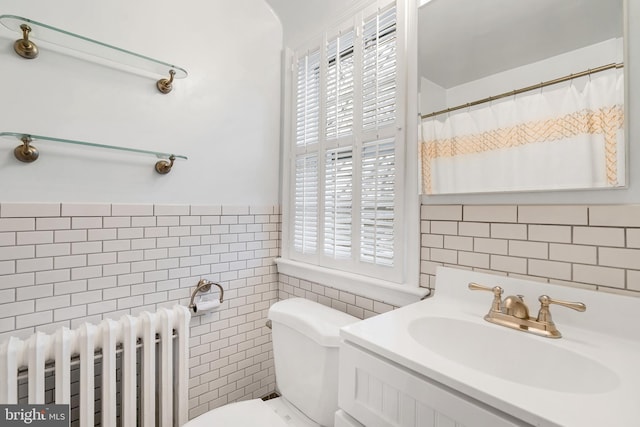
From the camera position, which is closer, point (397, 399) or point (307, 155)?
point (397, 399)

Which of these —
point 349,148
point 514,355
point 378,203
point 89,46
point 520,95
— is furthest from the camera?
point 349,148

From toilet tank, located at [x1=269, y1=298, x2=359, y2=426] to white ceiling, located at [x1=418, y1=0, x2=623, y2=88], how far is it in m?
1.04

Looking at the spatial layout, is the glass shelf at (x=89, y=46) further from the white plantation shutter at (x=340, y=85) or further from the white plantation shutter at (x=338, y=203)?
the white plantation shutter at (x=338, y=203)

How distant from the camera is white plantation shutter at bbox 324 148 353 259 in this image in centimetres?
140

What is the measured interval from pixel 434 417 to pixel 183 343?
1049 millimetres

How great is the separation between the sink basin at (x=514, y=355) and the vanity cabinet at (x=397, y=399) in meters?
0.18

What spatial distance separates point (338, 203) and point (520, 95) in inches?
32.3

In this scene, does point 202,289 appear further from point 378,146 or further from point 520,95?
point 520,95

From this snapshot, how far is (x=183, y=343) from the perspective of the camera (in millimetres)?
1245

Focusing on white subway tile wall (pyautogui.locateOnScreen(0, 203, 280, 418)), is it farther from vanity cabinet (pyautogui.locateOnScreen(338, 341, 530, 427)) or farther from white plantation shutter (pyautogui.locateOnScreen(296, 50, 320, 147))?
vanity cabinet (pyautogui.locateOnScreen(338, 341, 530, 427))

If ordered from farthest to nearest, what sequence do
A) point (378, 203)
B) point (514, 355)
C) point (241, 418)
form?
point (378, 203) → point (241, 418) → point (514, 355)

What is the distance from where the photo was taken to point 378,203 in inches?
49.8
